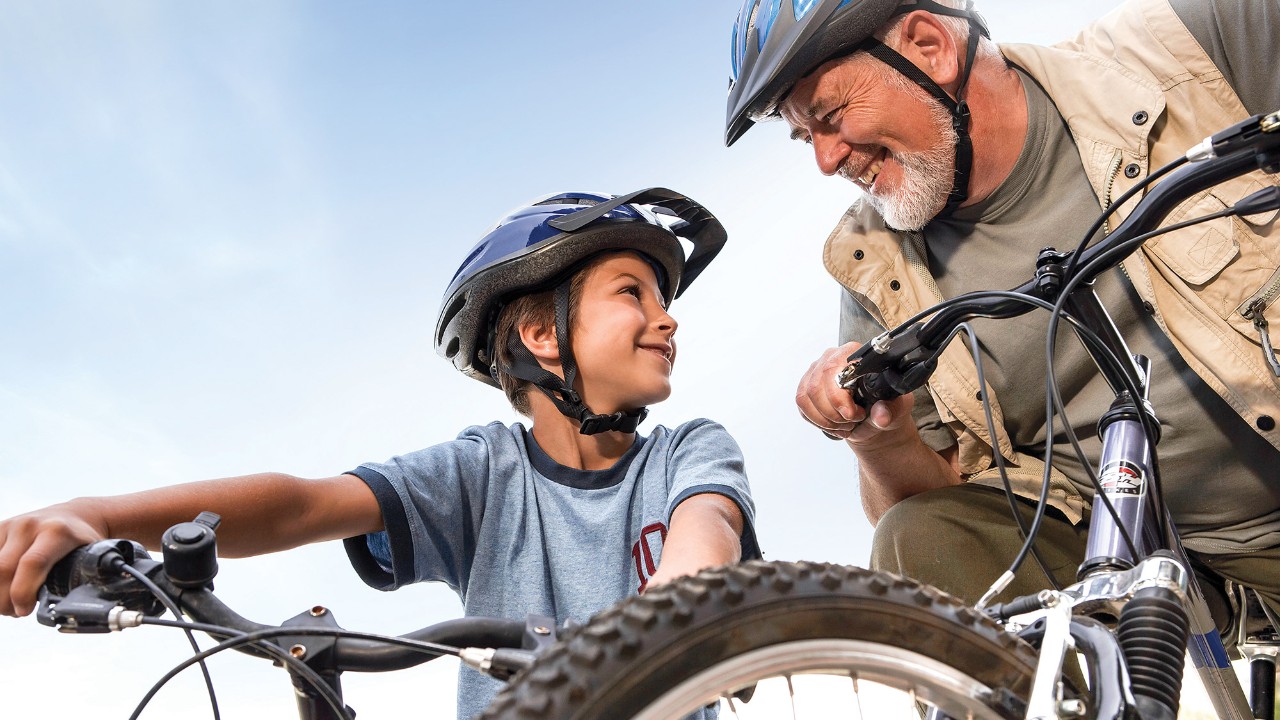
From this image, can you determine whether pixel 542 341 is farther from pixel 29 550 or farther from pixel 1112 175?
pixel 1112 175

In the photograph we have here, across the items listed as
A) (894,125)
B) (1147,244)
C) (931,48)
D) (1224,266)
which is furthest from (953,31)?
(1224,266)

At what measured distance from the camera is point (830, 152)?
10.9 ft

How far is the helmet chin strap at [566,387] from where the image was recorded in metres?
2.58

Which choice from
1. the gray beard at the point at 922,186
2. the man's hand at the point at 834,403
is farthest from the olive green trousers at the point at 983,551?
the gray beard at the point at 922,186

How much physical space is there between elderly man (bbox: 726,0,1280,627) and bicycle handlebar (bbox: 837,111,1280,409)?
452 millimetres

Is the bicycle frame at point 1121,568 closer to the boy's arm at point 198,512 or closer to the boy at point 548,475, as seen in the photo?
the boy at point 548,475

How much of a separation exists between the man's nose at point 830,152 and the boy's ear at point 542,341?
1171 millimetres

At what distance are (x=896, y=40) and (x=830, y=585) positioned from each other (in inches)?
99.0

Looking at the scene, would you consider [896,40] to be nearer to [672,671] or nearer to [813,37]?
[813,37]

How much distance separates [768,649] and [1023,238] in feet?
7.66

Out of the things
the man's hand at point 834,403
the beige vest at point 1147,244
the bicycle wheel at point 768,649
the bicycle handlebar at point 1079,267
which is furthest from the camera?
the beige vest at point 1147,244

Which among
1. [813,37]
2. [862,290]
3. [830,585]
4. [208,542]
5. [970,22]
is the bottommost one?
[830,585]

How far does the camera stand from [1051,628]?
1.26 metres

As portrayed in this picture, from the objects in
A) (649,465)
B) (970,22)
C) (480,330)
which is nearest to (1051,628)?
(649,465)
